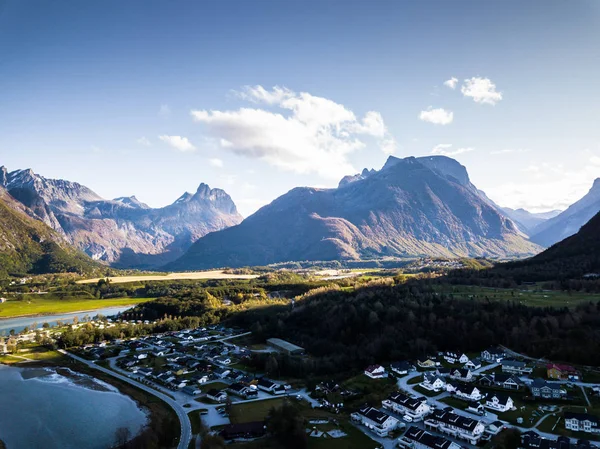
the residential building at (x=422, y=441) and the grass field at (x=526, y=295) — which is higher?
the grass field at (x=526, y=295)

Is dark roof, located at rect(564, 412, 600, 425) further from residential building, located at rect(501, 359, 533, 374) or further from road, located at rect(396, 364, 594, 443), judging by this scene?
residential building, located at rect(501, 359, 533, 374)

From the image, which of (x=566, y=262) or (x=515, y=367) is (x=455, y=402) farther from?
(x=566, y=262)

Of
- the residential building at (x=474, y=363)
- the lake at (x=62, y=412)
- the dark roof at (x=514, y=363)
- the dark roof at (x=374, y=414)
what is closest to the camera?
the dark roof at (x=374, y=414)

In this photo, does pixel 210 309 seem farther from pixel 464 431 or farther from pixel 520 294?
pixel 464 431

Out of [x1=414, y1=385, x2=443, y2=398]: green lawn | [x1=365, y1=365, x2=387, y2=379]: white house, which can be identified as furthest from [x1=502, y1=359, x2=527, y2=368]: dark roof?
[x1=365, y1=365, x2=387, y2=379]: white house

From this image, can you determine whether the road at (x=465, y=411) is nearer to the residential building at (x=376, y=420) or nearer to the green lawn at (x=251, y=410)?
the residential building at (x=376, y=420)

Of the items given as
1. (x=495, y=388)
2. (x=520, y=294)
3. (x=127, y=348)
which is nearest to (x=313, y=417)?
(x=495, y=388)

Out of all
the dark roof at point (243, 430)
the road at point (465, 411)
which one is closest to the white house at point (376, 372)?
the road at point (465, 411)

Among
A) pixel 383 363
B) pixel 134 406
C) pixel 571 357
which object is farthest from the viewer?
pixel 383 363
